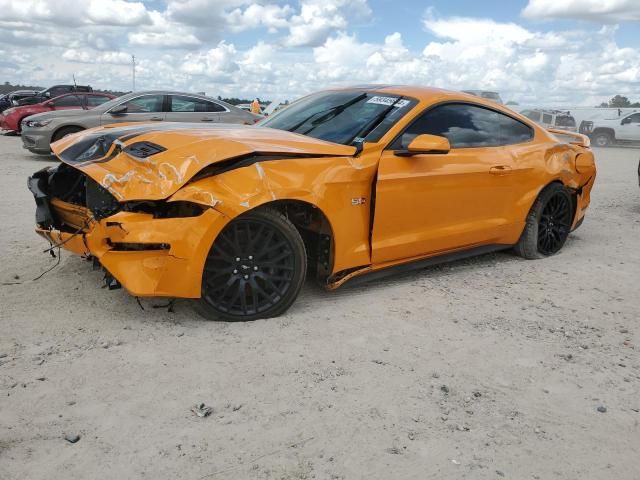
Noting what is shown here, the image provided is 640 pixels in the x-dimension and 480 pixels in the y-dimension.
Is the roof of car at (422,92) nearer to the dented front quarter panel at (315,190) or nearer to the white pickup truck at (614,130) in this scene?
the dented front quarter panel at (315,190)

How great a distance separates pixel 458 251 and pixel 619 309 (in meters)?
1.25

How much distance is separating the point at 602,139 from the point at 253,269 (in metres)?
23.1

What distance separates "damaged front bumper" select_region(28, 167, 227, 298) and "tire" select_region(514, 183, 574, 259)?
10.4ft

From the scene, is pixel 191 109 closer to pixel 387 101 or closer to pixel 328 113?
pixel 328 113

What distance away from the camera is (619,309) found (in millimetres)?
4387

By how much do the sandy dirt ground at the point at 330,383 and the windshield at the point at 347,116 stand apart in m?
1.17

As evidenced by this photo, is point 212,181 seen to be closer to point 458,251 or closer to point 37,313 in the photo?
point 37,313

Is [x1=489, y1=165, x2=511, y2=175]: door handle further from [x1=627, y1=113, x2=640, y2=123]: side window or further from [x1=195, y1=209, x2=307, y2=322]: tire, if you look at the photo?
[x1=627, y1=113, x2=640, y2=123]: side window

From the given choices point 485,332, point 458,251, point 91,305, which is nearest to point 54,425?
point 91,305

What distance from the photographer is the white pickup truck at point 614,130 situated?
2252 centimetres

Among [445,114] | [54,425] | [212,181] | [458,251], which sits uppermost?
[445,114]

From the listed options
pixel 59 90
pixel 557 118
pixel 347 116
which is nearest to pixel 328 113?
pixel 347 116

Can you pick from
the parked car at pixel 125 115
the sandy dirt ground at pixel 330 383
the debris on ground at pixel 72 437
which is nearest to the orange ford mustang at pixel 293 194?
the sandy dirt ground at pixel 330 383

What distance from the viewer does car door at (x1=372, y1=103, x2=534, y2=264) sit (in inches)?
165
